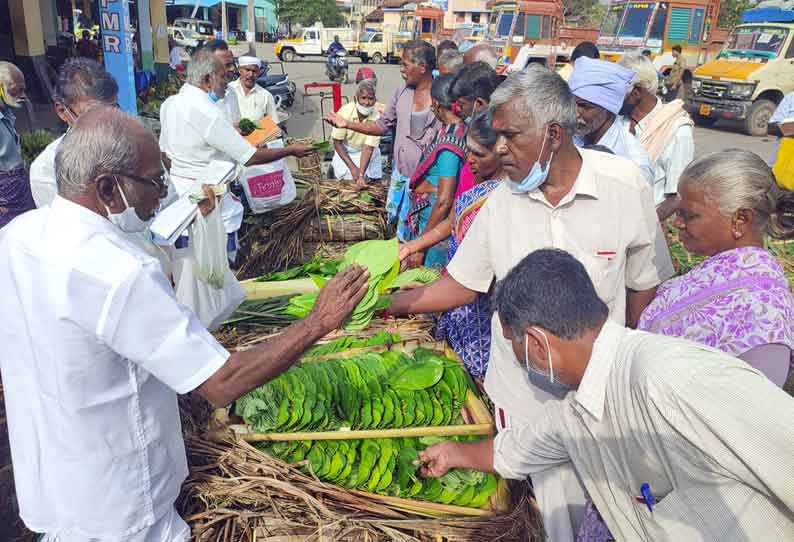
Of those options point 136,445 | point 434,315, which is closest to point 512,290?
point 136,445

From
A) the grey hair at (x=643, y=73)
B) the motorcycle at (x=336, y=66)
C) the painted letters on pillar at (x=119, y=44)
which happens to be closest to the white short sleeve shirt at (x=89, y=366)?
the grey hair at (x=643, y=73)

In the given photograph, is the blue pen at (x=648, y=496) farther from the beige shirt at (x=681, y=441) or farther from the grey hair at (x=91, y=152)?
the grey hair at (x=91, y=152)

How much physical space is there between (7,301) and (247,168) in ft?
11.2

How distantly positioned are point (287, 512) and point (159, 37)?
16.8 meters

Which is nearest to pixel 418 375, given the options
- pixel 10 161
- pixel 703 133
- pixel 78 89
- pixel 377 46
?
pixel 78 89

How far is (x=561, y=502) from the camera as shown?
1.89 m

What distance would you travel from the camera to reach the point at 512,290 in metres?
1.50

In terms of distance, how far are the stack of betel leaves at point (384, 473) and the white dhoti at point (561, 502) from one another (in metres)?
0.25

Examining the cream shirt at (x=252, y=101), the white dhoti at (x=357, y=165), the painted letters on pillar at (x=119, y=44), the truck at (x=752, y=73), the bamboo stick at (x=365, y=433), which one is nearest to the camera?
the bamboo stick at (x=365, y=433)

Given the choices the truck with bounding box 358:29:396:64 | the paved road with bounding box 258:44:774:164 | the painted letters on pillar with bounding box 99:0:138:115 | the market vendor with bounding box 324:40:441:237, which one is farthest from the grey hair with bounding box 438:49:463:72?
the truck with bounding box 358:29:396:64

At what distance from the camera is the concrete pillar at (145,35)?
47.8 ft

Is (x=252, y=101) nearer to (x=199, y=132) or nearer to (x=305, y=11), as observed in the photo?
(x=199, y=132)

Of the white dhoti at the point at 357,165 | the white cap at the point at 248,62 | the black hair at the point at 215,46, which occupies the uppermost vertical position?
the black hair at the point at 215,46

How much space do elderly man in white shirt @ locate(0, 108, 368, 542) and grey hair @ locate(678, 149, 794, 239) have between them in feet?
4.36
